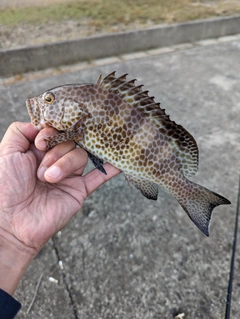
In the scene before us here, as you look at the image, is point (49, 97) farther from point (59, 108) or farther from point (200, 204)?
point (200, 204)

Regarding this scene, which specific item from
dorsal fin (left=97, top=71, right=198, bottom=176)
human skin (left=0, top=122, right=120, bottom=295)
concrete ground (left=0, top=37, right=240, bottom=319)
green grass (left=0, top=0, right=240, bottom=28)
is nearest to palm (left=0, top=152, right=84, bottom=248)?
human skin (left=0, top=122, right=120, bottom=295)

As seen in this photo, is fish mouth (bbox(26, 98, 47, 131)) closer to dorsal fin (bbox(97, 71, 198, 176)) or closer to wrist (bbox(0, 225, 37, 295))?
dorsal fin (bbox(97, 71, 198, 176))

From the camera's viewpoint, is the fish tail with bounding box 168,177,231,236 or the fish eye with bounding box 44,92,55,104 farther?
the fish tail with bounding box 168,177,231,236

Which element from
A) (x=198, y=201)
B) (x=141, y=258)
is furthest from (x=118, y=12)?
(x=198, y=201)

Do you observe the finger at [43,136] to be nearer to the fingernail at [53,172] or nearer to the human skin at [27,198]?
the human skin at [27,198]

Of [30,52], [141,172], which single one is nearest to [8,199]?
[141,172]

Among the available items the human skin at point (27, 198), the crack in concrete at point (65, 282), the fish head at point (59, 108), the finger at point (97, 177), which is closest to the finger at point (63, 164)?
the human skin at point (27, 198)

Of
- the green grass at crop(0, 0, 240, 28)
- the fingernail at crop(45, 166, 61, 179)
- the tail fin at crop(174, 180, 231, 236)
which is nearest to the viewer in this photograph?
the fingernail at crop(45, 166, 61, 179)

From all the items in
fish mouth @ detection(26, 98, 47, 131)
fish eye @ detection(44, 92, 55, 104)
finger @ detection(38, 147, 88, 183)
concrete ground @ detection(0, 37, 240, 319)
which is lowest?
Result: concrete ground @ detection(0, 37, 240, 319)
